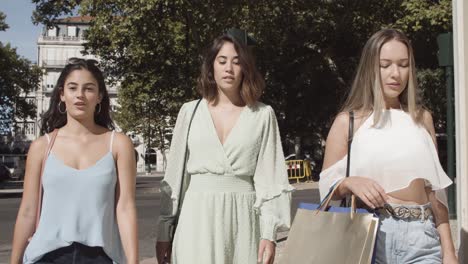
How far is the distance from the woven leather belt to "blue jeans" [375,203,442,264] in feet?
0.04

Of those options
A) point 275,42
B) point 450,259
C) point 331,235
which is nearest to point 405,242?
point 450,259

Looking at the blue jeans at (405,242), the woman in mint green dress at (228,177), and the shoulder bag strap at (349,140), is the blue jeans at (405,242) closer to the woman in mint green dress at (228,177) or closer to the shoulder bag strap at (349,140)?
Result: the shoulder bag strap at (349,140)

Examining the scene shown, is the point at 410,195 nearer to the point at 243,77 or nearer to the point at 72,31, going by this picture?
the point at 243,77

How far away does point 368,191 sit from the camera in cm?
275

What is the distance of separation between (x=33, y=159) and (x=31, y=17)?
22009mm

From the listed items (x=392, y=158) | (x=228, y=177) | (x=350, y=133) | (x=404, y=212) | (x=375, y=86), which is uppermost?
(x=375, y=86)

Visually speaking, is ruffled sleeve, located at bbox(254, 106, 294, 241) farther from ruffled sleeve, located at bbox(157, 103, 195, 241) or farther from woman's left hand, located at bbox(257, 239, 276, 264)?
ruffled sleeve, located at bbox(157, 103, 195, 241)

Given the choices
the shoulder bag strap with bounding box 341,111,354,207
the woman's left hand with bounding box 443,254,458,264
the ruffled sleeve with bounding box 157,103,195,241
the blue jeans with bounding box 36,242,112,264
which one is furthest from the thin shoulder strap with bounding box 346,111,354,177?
the blue jeans with bounding box 36,242,112,264

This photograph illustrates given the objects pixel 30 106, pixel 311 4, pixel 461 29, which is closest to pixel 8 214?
pixel 311 4

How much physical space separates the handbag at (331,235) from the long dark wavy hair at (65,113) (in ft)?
3.58

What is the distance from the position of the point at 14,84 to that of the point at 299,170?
24083 mm

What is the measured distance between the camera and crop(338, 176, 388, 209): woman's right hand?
2.75 metres

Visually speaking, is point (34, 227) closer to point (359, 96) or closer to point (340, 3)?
point (359, 96)

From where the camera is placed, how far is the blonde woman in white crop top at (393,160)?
2826 mm
